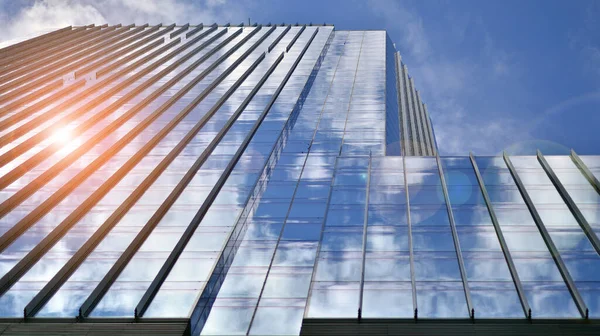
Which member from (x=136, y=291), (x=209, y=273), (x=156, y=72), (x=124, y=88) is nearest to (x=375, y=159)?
(x=209, y=273)

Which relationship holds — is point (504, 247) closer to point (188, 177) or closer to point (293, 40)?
point (188, 177)

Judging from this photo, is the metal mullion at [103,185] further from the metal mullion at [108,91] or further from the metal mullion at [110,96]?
the metal mullion at [108,91]

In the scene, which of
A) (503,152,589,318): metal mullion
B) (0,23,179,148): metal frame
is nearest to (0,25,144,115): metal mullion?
(0,23,179,148): metal frame

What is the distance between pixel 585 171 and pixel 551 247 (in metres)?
10.8

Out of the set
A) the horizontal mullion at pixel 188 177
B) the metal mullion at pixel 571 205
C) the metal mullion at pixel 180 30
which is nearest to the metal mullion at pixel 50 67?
the metal mullion at pixel 180 30

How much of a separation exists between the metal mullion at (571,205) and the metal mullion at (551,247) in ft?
5.66

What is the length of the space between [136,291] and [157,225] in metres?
7.89

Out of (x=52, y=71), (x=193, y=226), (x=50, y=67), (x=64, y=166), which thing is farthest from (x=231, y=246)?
(x=50, y=67)

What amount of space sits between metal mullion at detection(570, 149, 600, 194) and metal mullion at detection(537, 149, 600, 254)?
5.16 ft

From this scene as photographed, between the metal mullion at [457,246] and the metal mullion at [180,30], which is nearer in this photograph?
the metal mullion at [457,246]

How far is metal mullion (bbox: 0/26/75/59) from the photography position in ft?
287

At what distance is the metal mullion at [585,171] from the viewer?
40.3 m

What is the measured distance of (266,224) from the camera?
135ft

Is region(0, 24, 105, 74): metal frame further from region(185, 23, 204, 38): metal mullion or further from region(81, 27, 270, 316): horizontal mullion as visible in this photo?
region(81, 27, 270, 316): horizontal mullion
